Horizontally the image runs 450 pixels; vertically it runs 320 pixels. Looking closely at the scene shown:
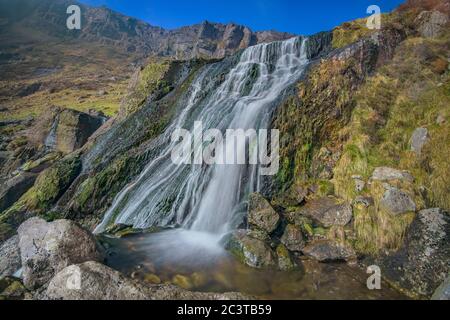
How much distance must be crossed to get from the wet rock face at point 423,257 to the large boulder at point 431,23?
11.9m

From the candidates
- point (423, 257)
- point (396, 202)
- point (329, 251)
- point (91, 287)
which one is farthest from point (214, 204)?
point (423, 257)

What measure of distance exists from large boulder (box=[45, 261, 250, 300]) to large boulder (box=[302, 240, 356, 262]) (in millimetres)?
4057

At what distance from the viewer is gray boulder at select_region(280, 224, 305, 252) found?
37.7 ft

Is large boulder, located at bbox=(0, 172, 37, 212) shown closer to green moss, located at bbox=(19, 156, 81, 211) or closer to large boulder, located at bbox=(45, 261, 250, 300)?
green moss, located at bbox=(19, 156, 81, 211)

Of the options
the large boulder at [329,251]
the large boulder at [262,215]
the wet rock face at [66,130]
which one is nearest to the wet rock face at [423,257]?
the large boulder at [329,251]

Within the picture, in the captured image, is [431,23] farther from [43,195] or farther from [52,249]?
[43,195]

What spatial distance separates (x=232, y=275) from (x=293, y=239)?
2894 millimetres

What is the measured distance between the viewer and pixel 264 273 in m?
10.2

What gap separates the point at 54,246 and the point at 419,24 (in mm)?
21497

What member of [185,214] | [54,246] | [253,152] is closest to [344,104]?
[253,152]

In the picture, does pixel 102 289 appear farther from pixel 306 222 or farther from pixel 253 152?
pixel 253 152

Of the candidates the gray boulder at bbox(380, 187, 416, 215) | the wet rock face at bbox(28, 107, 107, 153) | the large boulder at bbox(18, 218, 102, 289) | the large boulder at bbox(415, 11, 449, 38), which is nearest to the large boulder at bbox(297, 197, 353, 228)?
the gray boulder at bbox(380, 187, 416, 215)

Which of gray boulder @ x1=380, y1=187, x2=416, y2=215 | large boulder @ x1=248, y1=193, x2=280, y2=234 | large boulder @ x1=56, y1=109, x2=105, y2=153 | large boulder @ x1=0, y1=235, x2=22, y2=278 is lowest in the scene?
large boulder @ x1=0, y1=235, x2=22, y2=278

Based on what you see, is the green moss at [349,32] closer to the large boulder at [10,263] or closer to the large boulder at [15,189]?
the large boulder at [10,263]
